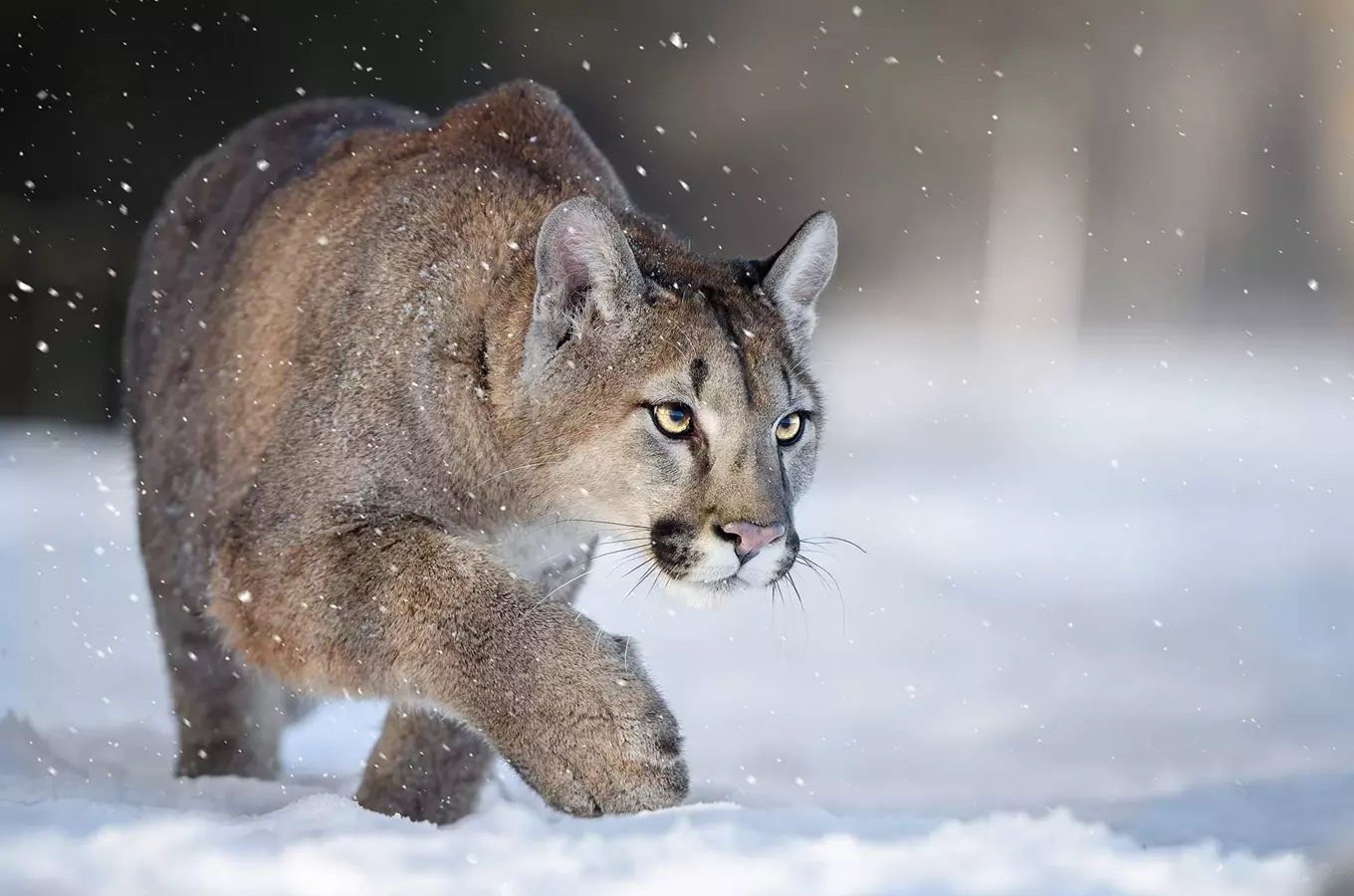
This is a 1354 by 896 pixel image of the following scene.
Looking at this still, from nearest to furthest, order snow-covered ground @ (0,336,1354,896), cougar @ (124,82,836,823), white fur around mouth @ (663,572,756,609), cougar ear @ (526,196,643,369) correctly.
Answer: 1. snow-covered ground @ (0,336,1354,896)
2. cougar @ (124,82,836,823)
3. white fur around mouth @ (663,572,756,609)
4. cougar ear @ (526,196,643,369)

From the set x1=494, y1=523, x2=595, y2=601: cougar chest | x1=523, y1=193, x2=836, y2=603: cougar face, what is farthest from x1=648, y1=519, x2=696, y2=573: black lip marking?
x1=494, y1=523, x2=595, y2=601: cougar chest

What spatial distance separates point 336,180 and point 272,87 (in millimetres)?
7400

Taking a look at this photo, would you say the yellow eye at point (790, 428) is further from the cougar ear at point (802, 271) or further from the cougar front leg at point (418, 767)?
the cougar front leg at point (418, 767)

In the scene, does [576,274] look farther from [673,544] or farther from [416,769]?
[416,769]

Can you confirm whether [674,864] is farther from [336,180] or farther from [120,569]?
[120,569]

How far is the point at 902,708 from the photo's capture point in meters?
5.67

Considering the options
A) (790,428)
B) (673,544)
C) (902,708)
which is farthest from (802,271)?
(902,708)

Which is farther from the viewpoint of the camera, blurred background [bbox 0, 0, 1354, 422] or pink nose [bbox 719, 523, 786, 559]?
blurred background [bbox 0, 0, 1354, 422]

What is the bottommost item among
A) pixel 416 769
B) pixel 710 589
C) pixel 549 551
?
pixel 416 769

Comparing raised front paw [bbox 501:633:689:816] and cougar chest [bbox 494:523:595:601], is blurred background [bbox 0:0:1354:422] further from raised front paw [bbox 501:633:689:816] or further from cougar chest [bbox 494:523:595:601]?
raised front paw [bbox 501:633:689:816]

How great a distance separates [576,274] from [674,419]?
426mm

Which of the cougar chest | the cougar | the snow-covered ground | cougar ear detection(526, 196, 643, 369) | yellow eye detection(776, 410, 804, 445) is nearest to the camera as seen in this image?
the snow-covered ground

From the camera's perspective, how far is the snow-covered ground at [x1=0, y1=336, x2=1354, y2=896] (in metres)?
2.75

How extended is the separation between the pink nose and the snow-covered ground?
1.81 ft
